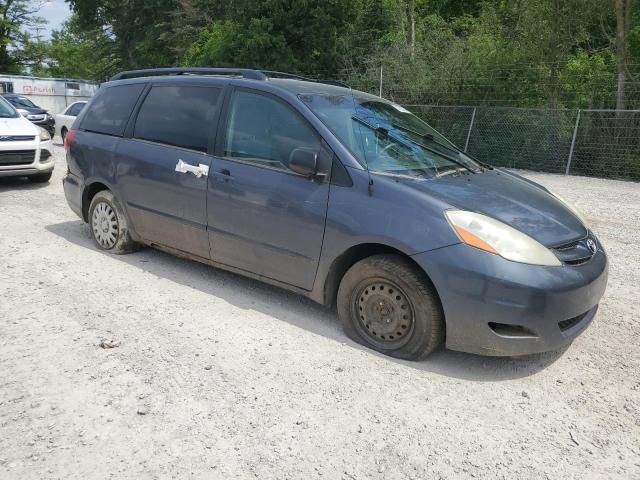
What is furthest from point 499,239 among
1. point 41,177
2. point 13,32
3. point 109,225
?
point 13,32

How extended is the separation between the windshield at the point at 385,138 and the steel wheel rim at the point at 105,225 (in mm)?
2542

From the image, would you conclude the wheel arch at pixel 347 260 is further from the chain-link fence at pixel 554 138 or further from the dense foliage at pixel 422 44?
the dense foliage at pixel 422 44

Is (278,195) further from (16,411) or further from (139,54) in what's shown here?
(139,54)

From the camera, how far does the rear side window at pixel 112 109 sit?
5555 mm

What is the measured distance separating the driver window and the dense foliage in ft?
40.7

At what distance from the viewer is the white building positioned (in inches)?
1220

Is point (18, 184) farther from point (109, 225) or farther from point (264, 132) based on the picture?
point (264, 132)

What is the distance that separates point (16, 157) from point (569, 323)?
28.0ft

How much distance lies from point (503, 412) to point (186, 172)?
315 centimetres

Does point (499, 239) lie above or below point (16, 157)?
above

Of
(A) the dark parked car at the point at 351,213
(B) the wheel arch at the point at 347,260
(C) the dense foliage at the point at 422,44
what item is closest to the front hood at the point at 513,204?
(A) the dark parked car at the point at 351,213

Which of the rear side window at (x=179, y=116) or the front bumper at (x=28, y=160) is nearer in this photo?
the rear side window at (x=179, y=116)

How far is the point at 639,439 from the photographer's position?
293 cm

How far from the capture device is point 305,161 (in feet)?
12.8
